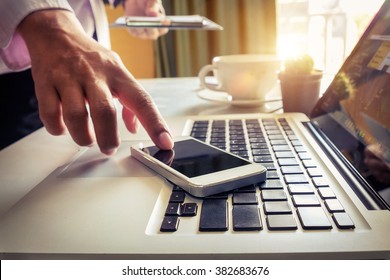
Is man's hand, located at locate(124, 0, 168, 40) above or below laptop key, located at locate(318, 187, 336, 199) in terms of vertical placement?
above

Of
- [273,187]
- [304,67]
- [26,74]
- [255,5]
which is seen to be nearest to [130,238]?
[273,187]

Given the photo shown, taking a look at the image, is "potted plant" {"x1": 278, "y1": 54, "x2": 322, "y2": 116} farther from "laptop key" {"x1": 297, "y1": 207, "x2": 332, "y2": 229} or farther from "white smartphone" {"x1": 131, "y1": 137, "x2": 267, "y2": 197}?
"laptop key" {"x1": 297, "y1": 207, "x2": 332, "y2": 229}

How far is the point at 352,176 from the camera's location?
1.13 feet

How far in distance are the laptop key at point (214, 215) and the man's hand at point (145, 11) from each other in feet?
2.10

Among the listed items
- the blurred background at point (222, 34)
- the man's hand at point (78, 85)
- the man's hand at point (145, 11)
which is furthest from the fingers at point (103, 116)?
the blurred background at point (222, 34)

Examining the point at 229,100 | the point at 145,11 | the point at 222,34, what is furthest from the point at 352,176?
the point at 222,34

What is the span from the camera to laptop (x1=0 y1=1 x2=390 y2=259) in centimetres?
24

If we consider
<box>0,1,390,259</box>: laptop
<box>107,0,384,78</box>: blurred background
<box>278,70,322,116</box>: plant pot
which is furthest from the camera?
<box>107,0,384,78</box>: blurred background

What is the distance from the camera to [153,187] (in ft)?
1.09

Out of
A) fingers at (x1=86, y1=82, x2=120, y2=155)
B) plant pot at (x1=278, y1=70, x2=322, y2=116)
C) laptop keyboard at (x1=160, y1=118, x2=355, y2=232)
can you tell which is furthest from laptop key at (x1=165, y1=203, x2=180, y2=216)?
plant pot at (x1=278, y1=70, x2=322, y2=116)

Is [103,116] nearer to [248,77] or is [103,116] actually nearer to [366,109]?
[366,109]
